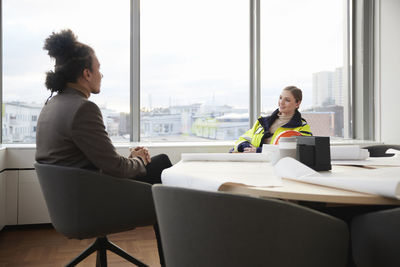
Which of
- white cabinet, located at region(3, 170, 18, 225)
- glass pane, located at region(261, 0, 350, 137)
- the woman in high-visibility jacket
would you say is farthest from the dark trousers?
glass pane, located at region(261, 0, 350, 137)

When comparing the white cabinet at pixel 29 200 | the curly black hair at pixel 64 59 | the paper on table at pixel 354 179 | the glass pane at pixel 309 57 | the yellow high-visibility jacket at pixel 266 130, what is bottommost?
the white cabinet at pixel 29 200

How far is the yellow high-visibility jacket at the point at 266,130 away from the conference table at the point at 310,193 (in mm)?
2005

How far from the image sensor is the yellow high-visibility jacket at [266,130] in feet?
11.0

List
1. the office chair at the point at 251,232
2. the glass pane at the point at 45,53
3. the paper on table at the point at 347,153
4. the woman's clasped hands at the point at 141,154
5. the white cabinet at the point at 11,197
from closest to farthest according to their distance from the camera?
the office chair at the point at 251,232 < the paper on table at the point at 347,153 < the woman's clasped hands at the point at 141,154 < the white cabinet at the point at 11,197 < the glass pane at the point at 45,53

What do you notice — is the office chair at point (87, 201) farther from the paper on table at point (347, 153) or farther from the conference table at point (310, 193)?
the paper on table at point (347, 153)

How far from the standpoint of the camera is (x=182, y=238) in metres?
1.08

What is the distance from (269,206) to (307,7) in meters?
4.28

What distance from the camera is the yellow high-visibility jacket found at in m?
3.34

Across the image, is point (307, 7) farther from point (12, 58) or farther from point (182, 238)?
point (182, 238)

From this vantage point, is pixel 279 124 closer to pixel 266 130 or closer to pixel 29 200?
pixel 266 130

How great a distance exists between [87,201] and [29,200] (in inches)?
77.3

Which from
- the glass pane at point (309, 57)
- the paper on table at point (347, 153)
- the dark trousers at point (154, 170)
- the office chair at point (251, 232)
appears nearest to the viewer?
the office chair at point (251, 232)

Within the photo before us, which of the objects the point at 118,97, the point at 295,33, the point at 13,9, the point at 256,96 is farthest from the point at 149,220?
the point at 295,33

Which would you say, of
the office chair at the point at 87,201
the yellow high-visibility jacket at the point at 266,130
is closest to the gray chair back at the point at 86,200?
the office chair at the point at 87,201
